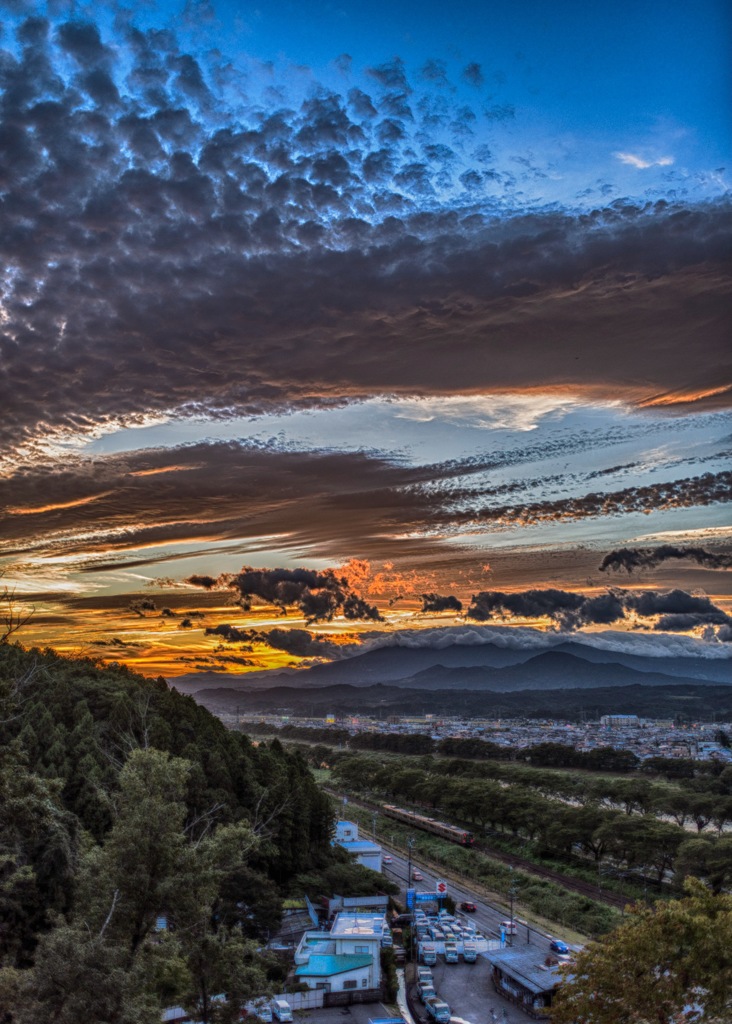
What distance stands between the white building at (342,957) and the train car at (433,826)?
19.4 meters

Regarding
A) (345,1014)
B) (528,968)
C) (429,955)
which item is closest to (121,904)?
(345,1014)

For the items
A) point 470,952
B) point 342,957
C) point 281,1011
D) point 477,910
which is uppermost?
point 281,1011

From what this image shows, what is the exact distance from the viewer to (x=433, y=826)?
1777 inches

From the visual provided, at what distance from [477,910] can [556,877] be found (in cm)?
655

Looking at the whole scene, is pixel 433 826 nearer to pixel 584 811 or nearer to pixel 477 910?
pixel 584 811

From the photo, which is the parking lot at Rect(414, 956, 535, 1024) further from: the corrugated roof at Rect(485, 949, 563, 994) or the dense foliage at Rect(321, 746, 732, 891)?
the dense foliage at Rect(321, 746, 732, 891)

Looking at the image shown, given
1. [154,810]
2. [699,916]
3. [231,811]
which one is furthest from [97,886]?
[231,811]

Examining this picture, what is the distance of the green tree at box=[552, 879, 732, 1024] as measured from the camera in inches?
425

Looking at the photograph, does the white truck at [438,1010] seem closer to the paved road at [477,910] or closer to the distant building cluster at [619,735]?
the paved road at [477,910]

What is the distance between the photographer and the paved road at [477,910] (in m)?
25.8

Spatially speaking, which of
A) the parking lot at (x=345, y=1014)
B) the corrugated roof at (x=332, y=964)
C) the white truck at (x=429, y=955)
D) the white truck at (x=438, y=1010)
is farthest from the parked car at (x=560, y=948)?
the parking lot at (x=345, y=1014)

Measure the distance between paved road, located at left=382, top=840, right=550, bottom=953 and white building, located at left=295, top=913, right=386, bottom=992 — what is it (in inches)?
220

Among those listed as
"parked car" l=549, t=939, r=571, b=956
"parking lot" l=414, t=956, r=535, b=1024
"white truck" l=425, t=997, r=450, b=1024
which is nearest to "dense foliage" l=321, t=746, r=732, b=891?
"parked car" l=549, t=939, r=571, b=956

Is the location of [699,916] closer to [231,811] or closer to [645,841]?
[231,811]
